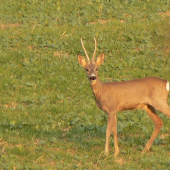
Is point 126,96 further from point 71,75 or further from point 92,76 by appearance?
point 71,75

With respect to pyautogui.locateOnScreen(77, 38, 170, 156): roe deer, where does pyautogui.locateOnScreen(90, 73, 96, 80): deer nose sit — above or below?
above

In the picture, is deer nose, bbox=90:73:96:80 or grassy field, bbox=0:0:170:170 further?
grassy field, bbox=0:0:170:170

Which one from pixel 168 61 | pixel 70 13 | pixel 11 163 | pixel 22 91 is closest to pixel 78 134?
pixel 11 163

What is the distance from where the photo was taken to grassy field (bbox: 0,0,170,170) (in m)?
8.12

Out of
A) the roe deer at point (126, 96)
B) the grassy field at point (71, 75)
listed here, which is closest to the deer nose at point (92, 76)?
the roe deer at point (126, 96)

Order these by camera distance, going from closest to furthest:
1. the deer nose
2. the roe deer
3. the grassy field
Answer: the deer nose < the roe deer < the grassy field

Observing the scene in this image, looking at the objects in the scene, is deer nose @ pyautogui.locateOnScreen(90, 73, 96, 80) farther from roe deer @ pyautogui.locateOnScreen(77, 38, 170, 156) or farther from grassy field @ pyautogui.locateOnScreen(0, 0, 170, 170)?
grassy field @ pyautogui.locateOnScreen(0, 0, 170, 170)

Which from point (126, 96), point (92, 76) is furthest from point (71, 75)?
point (92, 76)

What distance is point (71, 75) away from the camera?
1233cm

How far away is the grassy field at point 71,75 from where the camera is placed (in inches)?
320

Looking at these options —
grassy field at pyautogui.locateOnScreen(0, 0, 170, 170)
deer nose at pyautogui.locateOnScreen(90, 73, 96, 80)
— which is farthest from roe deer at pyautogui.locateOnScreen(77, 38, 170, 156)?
grassy field at pyautogui.locateOnScreen(0, 0, 170, 170)

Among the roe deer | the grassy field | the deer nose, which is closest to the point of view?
the deer nose

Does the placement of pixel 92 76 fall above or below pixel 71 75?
above

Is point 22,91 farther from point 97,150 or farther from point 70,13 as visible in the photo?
point 70,13
